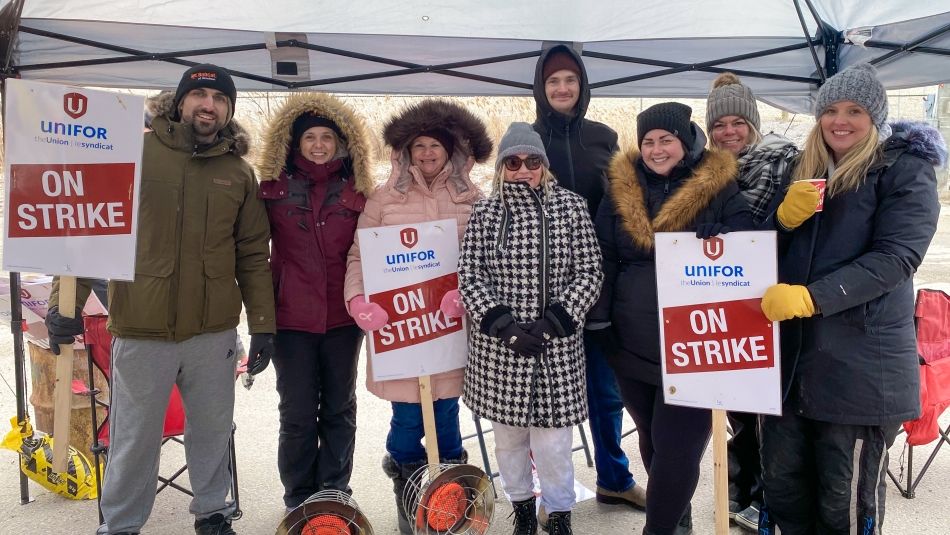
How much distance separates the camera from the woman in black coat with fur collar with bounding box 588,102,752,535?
2.55 m

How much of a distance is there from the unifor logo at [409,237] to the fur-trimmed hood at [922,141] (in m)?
1.89

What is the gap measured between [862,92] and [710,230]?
713 mm

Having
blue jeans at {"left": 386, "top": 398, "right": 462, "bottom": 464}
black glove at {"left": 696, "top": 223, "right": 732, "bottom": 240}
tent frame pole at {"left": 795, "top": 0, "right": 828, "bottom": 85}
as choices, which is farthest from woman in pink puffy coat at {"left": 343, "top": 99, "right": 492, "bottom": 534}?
tent frame pole at {"left": 795, "top": 0, "right": 828, "bottom": 85}

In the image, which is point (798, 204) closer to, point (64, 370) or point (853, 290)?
point (853, 290)

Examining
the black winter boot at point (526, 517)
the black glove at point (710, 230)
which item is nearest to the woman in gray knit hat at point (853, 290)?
the black glove at point (710, 230)

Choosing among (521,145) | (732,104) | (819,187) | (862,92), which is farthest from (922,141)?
(521,145)

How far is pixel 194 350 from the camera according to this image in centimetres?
283

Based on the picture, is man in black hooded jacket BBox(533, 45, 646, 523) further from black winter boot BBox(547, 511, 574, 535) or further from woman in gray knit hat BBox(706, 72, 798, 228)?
black winter boot BBox(547, 511, 574, 535)

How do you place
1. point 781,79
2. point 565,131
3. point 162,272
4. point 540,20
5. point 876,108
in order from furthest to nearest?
point 781,79 < point 540,20 < point 565,131 < point 162,272 < point 876,108

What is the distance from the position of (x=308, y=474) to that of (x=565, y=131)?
2.10m

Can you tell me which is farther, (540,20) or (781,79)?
(781,79)

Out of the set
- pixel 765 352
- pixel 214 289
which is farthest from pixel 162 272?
pixel 765 352

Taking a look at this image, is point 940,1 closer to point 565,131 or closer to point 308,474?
point 565,131

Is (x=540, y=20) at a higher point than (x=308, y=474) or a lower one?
higher
